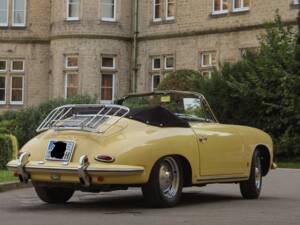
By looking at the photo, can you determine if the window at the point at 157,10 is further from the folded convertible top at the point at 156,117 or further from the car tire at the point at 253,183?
the folded convertible top at the point at 156,117

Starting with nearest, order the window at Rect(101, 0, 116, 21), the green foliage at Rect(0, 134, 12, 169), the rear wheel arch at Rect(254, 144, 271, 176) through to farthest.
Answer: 1. the rear wheel arch at Rect(254, 144, 271, 176)
2. the green foliage at Rect(0, 134, 12, 169)
3. the window at Rect(101, 0, 116, 21)

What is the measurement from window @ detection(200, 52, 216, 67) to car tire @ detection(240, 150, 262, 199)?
20.9 meters

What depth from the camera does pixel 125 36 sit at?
37.1 m

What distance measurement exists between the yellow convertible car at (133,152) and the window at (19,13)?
88.9 ft

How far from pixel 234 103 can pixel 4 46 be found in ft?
47.0

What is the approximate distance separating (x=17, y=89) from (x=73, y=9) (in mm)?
4771

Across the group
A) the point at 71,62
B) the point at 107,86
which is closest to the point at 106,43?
the point at 71,62

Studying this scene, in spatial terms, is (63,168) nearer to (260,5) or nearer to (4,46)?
(260,5)

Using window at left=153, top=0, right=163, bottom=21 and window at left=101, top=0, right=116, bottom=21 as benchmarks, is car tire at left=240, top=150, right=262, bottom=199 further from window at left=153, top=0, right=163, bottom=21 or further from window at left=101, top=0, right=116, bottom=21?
window at left=101, top=0, right=116, bottom=21

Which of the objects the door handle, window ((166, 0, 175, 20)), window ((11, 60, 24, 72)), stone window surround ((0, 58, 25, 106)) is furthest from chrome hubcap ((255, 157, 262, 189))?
window ((11, 60, 24, 72))

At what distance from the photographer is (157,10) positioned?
36812 millimetres

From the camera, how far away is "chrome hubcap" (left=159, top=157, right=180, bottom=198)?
1109cm

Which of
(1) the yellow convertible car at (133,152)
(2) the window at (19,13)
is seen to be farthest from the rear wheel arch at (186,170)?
(2) the window at (19,13)

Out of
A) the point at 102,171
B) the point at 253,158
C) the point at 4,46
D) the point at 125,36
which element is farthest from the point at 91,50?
the point at 102,171
